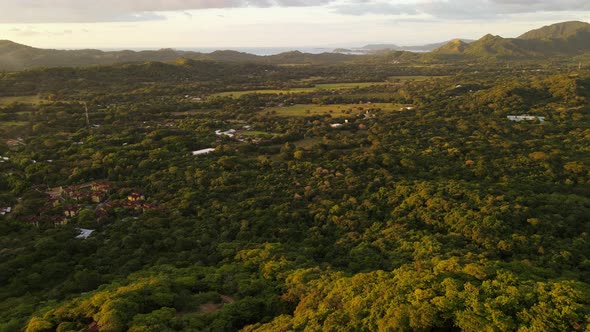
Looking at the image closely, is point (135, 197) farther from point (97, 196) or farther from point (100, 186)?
point (100, 186)

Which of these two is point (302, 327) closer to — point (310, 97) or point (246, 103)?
point (246, 103)

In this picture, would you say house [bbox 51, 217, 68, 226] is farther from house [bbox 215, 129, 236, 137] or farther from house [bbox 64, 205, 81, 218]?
house [bbox 215, 129, 236, 137]

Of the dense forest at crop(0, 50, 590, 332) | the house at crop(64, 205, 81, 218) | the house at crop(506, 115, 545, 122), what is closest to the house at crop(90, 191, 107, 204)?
the dense forest at crop(0, 50, 590, 332)

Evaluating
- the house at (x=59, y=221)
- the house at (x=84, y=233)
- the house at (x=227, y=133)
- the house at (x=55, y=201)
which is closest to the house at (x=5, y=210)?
the house at (x=55, y=201)

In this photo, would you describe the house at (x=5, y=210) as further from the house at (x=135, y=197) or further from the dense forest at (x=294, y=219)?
the house at (x=135, y=197)

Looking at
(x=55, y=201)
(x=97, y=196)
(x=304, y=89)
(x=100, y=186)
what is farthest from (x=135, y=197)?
(x=304, y=89)

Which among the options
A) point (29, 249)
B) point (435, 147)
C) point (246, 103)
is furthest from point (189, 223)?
point (246, 103)
